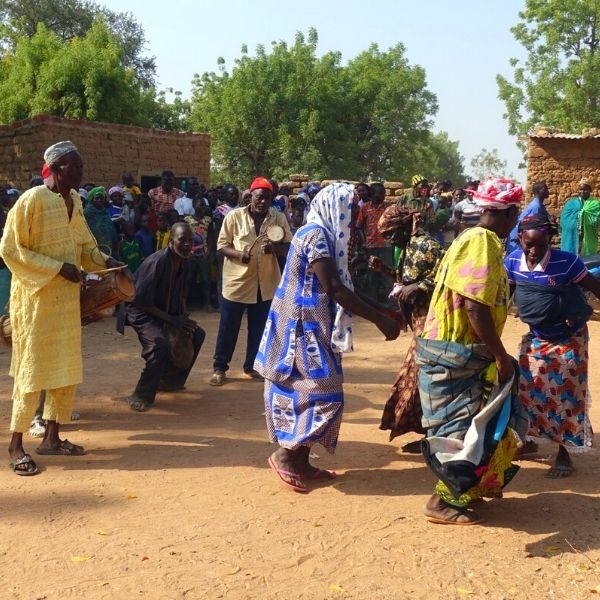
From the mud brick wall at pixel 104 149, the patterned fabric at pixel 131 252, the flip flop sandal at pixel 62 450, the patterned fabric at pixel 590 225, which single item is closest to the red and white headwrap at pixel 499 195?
the flip flop sandal at pixel 62 450

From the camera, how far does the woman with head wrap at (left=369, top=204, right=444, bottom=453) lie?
4.79m

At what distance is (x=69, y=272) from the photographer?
15.0 feet

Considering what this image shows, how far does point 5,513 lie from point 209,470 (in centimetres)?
117

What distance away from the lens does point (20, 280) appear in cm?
469

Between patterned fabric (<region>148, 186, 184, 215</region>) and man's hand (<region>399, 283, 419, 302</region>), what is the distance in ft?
23.7

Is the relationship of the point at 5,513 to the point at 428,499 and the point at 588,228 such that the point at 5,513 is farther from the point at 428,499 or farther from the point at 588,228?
the point at 588,228

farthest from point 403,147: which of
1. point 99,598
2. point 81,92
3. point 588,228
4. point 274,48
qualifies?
point 99,598

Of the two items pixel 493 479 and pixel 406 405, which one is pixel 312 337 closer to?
pixel 406 405

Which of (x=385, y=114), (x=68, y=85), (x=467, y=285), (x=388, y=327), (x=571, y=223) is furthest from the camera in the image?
(x=385, y=114)

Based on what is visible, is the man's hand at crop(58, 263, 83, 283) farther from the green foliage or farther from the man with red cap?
the green foliage

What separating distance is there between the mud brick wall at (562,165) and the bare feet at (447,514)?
1063 cm

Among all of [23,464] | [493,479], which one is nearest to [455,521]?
[493,479]

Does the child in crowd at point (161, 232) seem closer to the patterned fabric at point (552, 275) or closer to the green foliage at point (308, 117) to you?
the patterned fabric at point (552, 275)

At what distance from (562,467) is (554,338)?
757 mm
